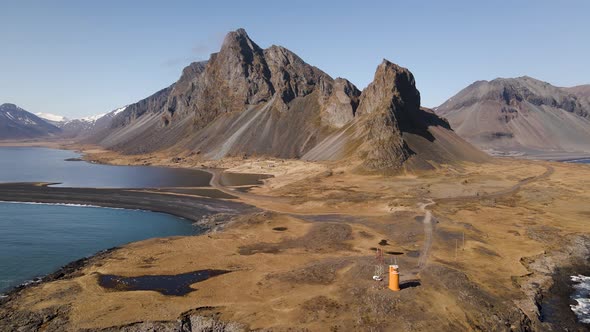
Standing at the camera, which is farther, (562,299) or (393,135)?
(393,135)

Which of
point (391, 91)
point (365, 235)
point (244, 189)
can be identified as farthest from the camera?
point (391, 91)

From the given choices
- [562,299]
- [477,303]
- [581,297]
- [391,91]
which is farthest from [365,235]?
[391,91]

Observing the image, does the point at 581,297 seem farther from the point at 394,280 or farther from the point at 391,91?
the point at 391,91

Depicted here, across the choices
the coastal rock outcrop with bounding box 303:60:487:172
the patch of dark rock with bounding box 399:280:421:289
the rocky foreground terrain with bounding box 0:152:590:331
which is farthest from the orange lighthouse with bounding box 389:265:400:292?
the coastal rock outcrop with bounding box 303:60:487:172

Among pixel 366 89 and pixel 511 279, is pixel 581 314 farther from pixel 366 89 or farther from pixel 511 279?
pixel 366 89

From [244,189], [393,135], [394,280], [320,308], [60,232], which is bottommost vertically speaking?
[320,308]

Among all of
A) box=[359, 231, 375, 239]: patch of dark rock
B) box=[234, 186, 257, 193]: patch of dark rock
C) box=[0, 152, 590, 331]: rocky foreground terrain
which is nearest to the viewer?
box=[0, 152, 590, 331]: rocky foreground terrain

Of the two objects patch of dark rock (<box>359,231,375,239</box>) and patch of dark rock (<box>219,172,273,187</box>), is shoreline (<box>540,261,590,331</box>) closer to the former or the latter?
patch of dark rock (<box>359,231,375,239</box>)

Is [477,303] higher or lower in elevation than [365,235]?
lower
